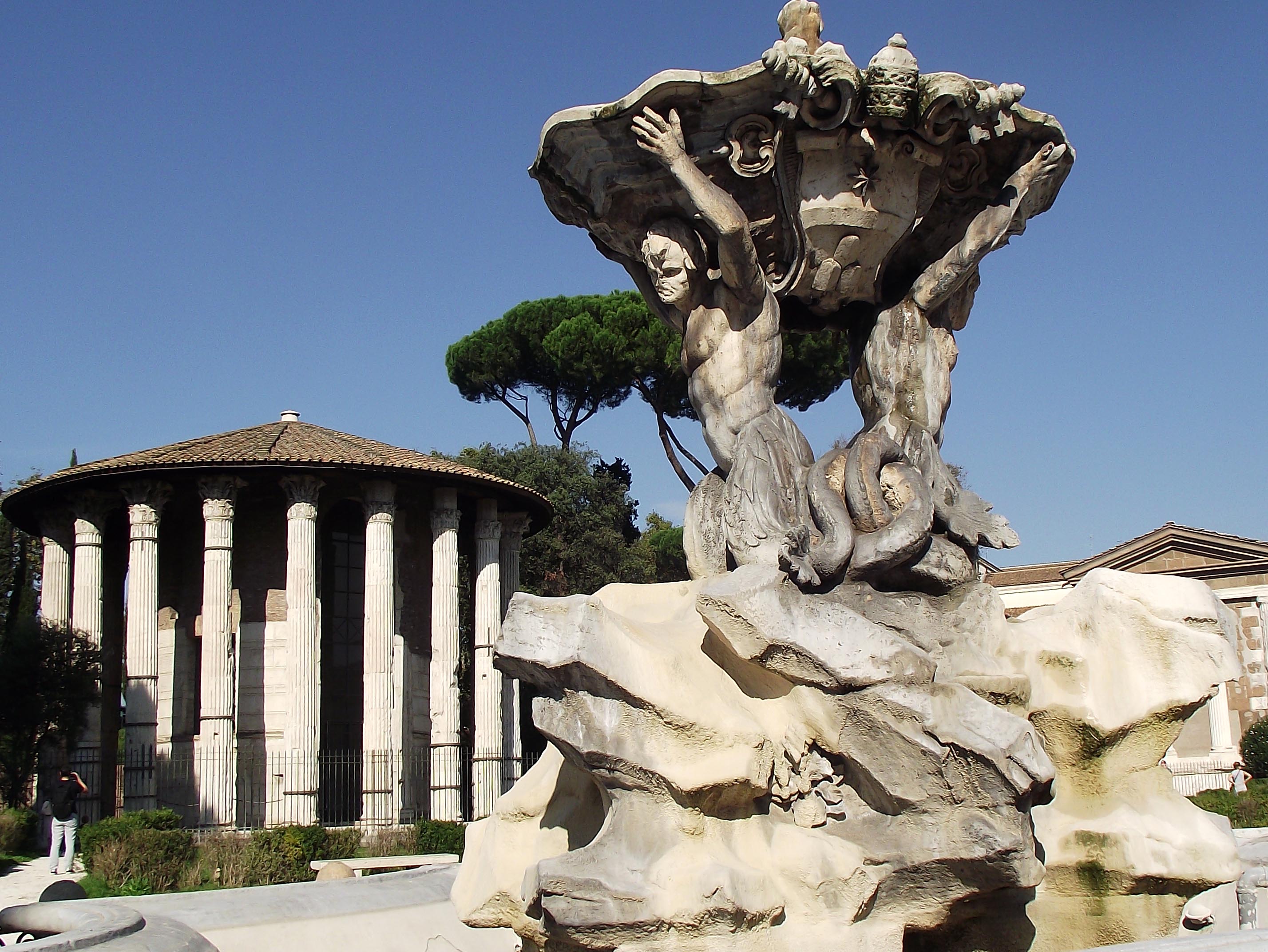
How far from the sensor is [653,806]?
411cm

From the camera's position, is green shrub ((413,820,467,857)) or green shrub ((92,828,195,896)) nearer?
green shrub ((92,828,195,896))

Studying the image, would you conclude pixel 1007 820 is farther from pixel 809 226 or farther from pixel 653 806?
pixel 809 226

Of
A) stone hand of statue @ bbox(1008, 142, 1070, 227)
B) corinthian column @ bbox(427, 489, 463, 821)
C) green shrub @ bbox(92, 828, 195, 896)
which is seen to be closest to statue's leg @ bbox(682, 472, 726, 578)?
stone hand of statue @ bbox(1008, 142, 1070, 227)

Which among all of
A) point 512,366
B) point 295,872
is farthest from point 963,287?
point 512,366

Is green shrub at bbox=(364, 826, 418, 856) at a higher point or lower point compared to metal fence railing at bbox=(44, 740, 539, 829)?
lower

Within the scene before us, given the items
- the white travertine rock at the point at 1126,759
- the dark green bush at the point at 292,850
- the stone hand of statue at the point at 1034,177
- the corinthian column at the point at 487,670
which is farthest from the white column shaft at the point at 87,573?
the white travertine rock at the point at 1126,759

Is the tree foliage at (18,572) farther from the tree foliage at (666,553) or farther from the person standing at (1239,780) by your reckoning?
the person standing at (1239,780)

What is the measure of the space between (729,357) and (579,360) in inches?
962

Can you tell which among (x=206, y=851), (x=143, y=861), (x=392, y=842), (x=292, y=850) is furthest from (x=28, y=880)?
(x=392, y=842)

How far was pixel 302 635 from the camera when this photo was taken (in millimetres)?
21594

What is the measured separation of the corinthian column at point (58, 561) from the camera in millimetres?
22781

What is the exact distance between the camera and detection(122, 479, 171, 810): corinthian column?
20547 millimetres

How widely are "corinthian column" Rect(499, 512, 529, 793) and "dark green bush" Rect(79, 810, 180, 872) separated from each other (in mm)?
7055

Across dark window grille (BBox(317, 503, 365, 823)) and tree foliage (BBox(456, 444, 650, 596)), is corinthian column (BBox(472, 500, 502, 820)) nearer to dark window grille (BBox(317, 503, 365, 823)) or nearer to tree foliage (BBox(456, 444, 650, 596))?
dark window grille (BBox(317, 503, 365, 823))
